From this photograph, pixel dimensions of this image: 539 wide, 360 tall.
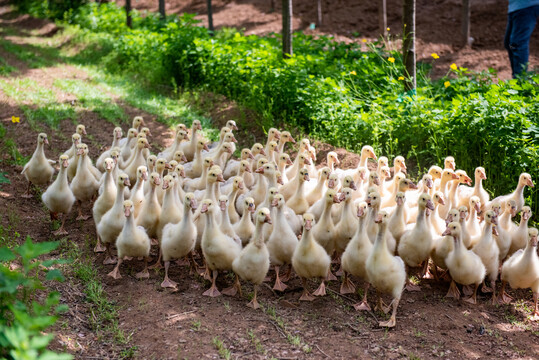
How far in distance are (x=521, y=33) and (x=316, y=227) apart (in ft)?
26.1

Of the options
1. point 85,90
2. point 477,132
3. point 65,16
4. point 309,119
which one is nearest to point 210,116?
point 309,119

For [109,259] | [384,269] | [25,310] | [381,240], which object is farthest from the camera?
[109,259]

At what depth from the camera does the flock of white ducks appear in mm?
6359

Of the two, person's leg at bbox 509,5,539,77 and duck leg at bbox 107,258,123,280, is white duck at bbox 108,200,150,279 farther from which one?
person's leg at bbox 509,5,539,77

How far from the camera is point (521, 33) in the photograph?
12117 mm

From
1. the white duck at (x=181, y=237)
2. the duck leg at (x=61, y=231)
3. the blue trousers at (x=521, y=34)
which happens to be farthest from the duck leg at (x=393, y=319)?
the blue trousers at (x=521, y=34)

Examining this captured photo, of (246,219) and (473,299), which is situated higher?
(246,219)

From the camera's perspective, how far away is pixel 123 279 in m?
6.95

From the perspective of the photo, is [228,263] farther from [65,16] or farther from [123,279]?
[65,16]

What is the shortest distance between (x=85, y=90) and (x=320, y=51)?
18.9 feet

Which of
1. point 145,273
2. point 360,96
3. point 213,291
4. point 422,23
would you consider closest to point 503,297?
point 213,291

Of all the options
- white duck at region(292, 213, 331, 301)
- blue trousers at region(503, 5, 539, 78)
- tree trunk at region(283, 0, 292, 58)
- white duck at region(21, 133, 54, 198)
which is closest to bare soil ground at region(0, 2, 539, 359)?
white duck at region(292, 213, 331, 301)

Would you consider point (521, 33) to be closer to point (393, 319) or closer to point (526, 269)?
point (526, 269)

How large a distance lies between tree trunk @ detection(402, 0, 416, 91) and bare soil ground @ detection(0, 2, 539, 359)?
4.78 m
